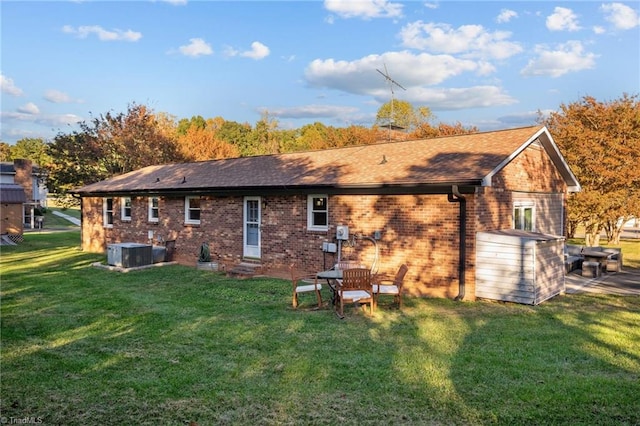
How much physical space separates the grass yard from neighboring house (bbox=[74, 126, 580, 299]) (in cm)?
153

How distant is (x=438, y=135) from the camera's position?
1385 inches

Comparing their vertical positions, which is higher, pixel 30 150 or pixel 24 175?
pixel 30 150

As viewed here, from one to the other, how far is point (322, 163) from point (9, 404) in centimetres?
1141

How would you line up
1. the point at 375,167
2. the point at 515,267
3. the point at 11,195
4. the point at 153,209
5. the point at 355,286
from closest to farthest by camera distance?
the point at 355,286 → the point at 515,267 → the point at 375,167 → the point at 153,209 → the point at 11,195

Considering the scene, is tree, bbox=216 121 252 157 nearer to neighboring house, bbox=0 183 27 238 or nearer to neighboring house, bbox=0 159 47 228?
neighboring house, bbox=0 159 47 228

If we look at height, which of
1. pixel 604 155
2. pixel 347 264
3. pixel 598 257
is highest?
pixel 604 155

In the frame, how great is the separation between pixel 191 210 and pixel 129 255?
2.70 meters

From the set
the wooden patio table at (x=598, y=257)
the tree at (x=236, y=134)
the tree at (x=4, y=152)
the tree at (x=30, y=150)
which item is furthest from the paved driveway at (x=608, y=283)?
the tree at (x=4, y=152)

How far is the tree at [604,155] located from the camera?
2038cm

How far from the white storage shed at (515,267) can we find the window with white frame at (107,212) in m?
16.4

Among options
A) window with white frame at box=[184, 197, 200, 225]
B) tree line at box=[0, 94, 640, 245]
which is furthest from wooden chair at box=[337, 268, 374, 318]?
tree line at box=[0, 94, 640, 245]

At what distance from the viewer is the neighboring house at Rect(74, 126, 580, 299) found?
10664 mm

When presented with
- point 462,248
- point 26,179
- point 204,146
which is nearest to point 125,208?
point 462,248

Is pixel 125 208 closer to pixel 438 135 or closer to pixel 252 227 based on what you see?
pixel 252 227
